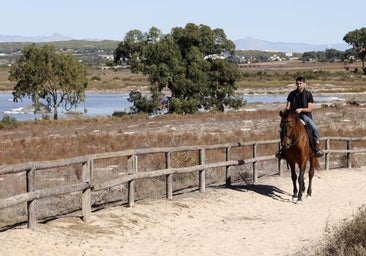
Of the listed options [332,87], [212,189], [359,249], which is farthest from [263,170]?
[332,87]

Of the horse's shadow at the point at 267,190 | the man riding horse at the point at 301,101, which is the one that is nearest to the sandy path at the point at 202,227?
the horse's shadow at the point at 267,190

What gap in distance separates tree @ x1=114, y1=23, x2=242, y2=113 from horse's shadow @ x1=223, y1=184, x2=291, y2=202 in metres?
44.6

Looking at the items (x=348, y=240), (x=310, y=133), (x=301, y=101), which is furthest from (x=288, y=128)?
(x=348, y=240)

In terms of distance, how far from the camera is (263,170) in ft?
75.8

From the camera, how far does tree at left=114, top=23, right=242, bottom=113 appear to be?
6319 centimetres

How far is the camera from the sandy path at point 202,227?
35.0 feet

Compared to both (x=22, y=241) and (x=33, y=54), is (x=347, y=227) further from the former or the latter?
(x=33, y=54)

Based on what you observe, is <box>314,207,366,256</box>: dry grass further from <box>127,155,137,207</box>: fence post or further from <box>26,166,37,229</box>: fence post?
<box>127,155,137,207</box>: fence post

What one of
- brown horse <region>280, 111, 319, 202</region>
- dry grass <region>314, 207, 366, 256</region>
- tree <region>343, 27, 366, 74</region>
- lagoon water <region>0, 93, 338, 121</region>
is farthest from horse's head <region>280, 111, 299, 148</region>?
tree <region>343, 27, 366, 74</region>

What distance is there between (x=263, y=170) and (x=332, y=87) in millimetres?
112493

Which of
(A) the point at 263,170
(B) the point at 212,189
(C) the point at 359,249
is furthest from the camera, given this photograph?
(A) the point at 263,170

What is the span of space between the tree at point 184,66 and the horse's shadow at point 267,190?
1756 inches

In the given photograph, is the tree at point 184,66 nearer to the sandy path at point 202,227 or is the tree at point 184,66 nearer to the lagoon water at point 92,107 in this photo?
the lagoon water at point 92,107

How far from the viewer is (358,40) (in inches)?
4611
